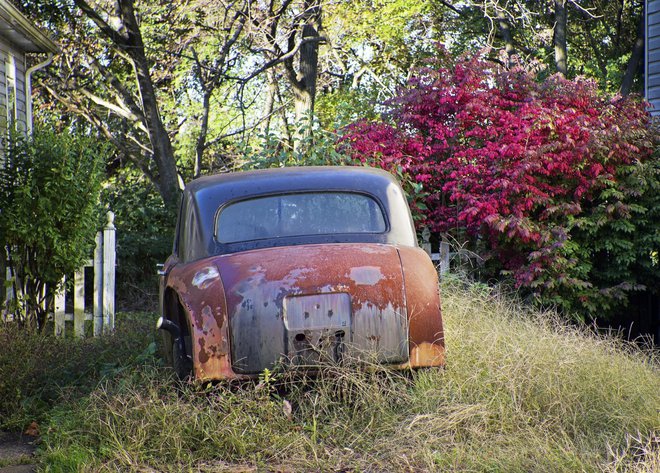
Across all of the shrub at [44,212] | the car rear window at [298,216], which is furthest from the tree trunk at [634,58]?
the car rear window at [298,216]

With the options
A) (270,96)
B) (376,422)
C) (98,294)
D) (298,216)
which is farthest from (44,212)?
(270,96)

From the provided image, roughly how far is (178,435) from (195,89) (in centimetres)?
1938

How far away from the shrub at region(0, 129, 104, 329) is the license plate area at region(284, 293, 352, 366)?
176 inches

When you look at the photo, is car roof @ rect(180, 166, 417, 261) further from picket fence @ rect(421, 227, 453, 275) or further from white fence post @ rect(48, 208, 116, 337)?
white fence post @ rect(48, 208, 116, 337)

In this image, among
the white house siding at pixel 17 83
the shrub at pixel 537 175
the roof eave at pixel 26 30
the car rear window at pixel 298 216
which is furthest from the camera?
the white house siding at pixel 17 83

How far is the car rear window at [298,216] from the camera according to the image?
5.77 metres

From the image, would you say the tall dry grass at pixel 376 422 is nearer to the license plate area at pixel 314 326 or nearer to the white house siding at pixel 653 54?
the license plate area at pixel 314 326

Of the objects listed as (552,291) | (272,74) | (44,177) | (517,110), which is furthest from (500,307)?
(272,74)

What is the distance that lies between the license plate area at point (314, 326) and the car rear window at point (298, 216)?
0.84m

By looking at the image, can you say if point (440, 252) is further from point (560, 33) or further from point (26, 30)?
point (560, 33)

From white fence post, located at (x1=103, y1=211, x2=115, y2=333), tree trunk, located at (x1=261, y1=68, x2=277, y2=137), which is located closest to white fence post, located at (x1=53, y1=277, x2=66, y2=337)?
white fence post, located at (x1=103, y1=211, x2=115, y2=333)

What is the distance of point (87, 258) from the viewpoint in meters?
9.52

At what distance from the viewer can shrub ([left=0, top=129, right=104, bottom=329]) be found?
28.1 ft

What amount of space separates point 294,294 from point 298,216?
958 mm
